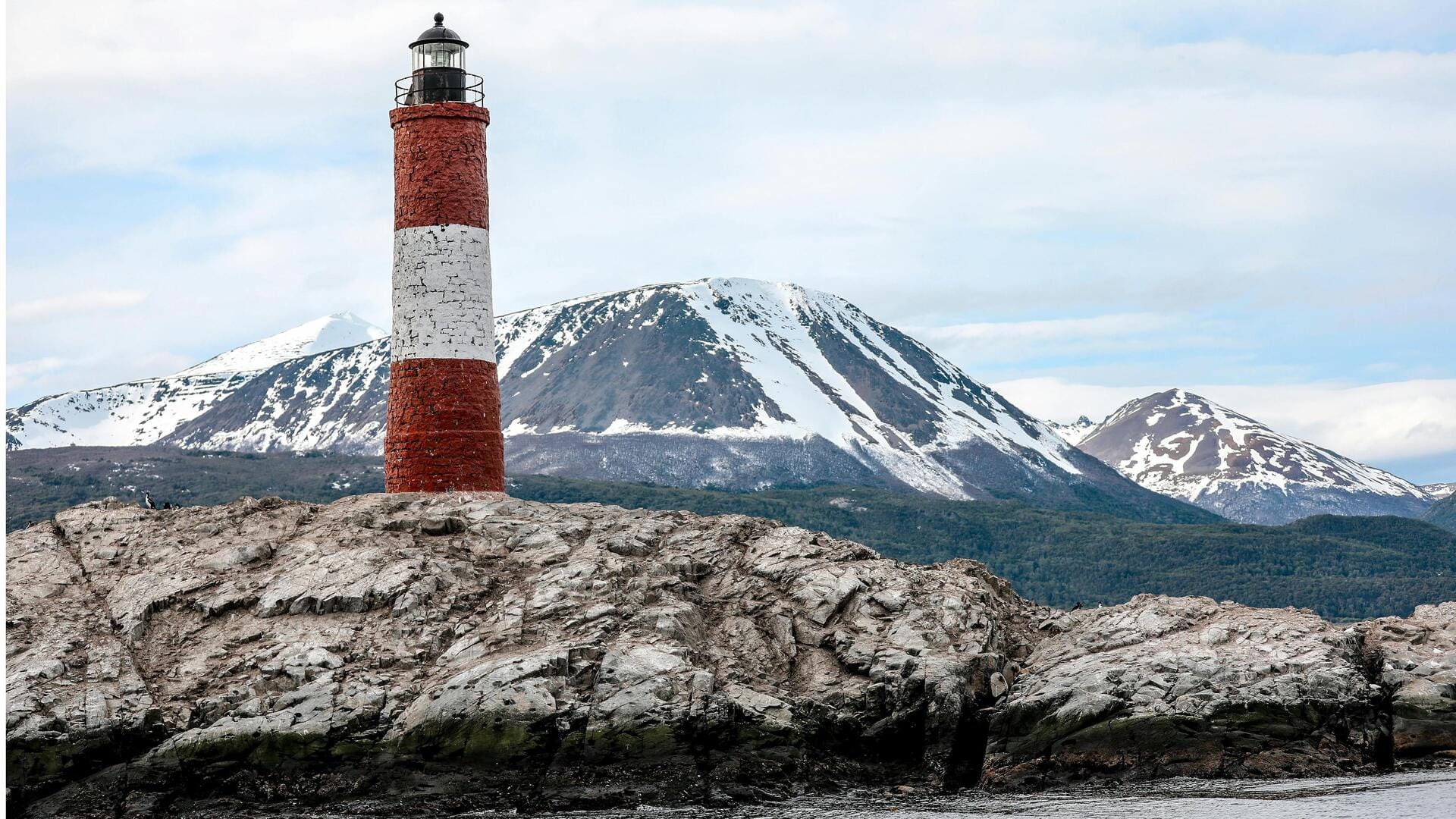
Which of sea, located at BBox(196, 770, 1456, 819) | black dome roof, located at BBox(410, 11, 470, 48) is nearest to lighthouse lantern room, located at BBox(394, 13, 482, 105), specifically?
black dome roof, located at BBox(410, 11, 470, 48)

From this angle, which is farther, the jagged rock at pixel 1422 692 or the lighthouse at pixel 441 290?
the lighthouse at pixel 441 290

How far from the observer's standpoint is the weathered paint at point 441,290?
5091cm

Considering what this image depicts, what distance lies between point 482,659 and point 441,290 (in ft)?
43.4

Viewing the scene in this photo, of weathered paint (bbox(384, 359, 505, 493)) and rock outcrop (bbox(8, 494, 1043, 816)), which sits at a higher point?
weathered paint (bbox(384, 359, 505, 493))

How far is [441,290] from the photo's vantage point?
5084 cm

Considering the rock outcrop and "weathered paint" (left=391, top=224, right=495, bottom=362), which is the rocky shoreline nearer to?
the rock outcrop

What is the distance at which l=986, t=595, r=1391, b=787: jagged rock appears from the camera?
41625mm

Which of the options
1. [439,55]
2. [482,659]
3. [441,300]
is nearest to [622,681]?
[482,659]

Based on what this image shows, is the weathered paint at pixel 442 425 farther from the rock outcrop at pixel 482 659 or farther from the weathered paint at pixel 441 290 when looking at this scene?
the rock outcrop at pixel 482 659

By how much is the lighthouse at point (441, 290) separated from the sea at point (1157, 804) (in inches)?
604

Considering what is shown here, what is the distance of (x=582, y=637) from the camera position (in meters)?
43.6

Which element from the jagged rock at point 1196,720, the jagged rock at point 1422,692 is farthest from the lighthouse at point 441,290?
the jagged rock at point 1422,692

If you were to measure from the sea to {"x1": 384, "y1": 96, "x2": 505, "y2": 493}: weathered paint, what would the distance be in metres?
15.4

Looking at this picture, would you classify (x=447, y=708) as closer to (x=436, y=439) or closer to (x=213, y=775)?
(x=213, y=775)
